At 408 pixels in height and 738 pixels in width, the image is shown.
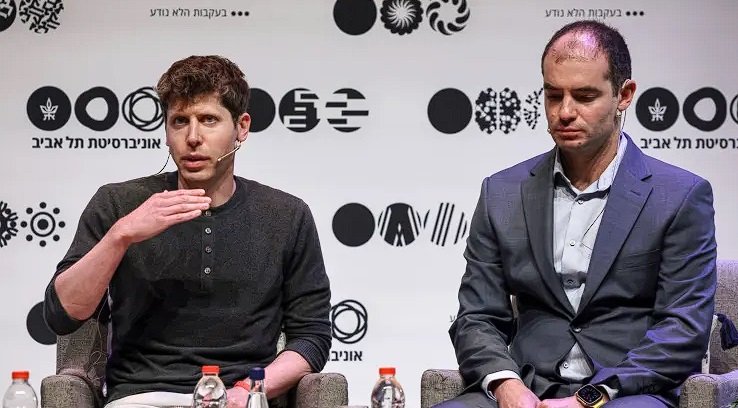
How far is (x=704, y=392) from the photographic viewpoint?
10.9ft

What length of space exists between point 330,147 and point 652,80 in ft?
5.32

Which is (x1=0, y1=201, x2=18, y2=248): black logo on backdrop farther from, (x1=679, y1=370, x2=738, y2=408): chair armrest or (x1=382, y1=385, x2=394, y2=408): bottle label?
(x1=679, y1=370, x2=738, y2=408): chair armrest

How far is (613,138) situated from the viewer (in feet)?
12.0

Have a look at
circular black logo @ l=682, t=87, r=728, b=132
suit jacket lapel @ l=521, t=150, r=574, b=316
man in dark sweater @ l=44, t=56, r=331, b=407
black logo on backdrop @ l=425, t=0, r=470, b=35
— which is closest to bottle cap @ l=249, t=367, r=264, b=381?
man in dark sweater @ l=44, t=56, r=331, b=407

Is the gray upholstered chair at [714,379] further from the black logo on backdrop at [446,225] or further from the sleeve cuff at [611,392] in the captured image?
the black logo on backdrop at [446,225]

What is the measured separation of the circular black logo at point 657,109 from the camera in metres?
5.61

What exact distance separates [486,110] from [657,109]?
0.85 metres

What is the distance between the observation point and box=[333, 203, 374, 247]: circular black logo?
18.1ft

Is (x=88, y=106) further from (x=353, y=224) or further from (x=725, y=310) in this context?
(x=725, y=310)

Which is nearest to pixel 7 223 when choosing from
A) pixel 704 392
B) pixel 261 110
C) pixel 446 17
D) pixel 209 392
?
pixel 261 110

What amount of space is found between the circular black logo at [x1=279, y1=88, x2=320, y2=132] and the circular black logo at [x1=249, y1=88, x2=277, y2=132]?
0.05m

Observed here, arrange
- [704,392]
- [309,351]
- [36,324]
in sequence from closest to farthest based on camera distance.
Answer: [704,392]
[309,351]
[36,324]

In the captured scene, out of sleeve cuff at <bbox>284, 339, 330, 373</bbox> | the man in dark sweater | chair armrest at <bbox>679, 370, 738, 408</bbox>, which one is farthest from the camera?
sleeve cuff at <bbox>284, 339, 330, 373</bbox>

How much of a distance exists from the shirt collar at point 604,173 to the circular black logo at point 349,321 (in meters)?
2.01
